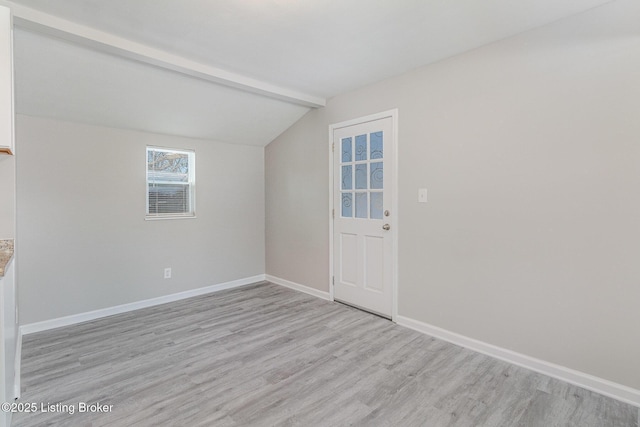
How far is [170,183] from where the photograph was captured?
3816 millimetres

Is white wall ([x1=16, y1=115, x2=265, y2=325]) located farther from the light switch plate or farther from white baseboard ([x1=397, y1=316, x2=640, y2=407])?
white baseboard ([x1=397, y1=316, x2=640, y2=407])

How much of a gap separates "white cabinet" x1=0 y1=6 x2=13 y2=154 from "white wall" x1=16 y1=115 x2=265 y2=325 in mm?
1408

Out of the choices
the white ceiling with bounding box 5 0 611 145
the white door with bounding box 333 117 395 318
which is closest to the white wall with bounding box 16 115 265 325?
the white ceiling with bounding box 5 0 611 145

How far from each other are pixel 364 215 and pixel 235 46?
1998 mm

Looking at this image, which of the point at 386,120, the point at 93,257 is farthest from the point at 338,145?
the point at 93,257

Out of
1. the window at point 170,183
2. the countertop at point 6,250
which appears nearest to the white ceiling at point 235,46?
the window at point 170,183

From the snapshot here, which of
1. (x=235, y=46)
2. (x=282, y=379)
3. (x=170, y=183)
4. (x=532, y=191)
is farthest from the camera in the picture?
(x=170, y=183)

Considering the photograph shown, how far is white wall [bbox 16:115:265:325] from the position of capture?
2.90 metres

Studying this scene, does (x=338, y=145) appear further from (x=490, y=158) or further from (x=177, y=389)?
(x=177, y=389)

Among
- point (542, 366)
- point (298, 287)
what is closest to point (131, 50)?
point (298, 287)

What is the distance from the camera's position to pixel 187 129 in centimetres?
369

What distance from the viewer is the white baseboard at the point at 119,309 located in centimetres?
294

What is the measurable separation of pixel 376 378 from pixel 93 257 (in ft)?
9.79

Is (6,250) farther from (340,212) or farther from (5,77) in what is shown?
(340,212)
